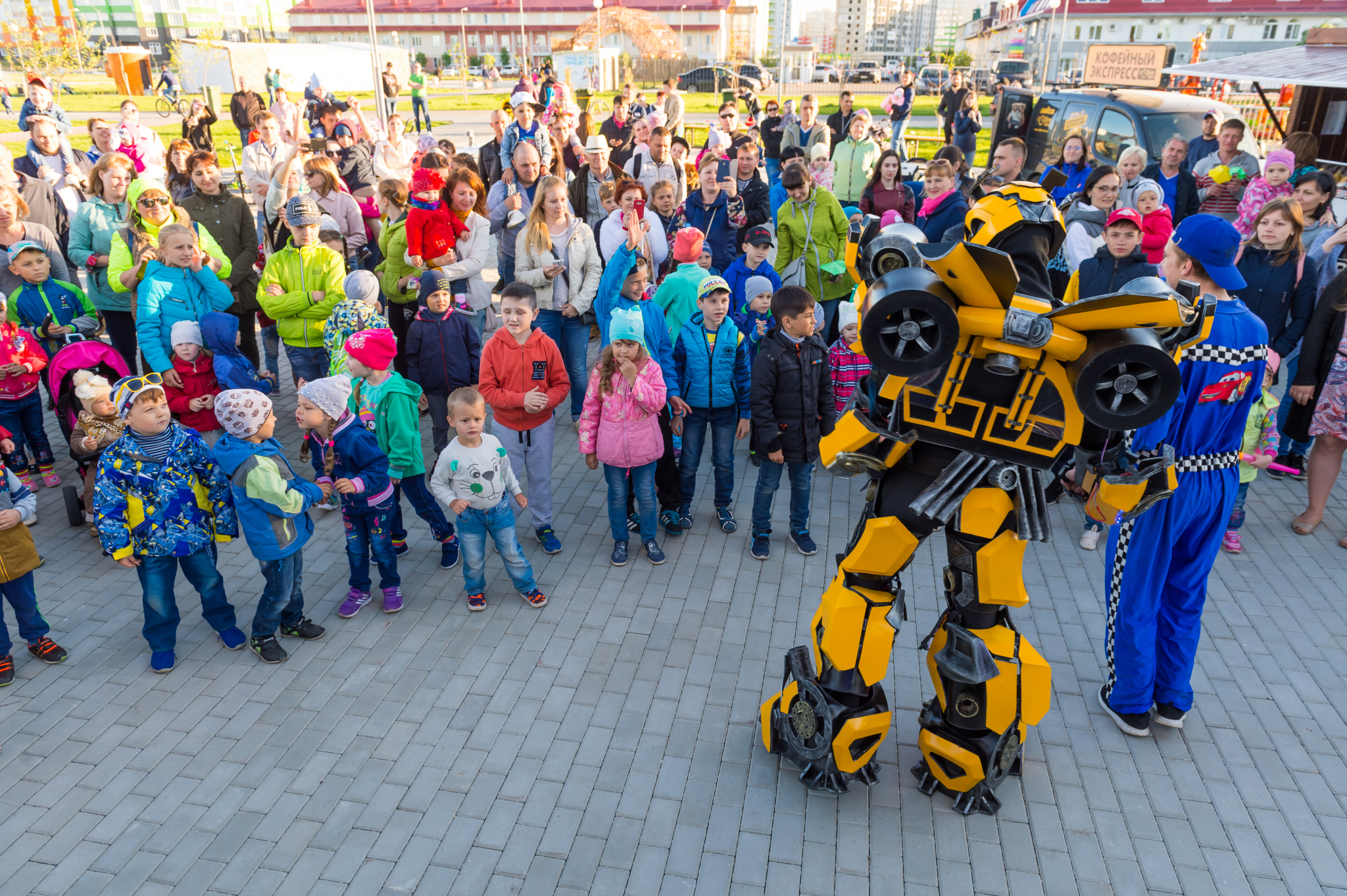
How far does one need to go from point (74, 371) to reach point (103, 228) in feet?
5.49

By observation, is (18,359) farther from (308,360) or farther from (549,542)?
(549,542)

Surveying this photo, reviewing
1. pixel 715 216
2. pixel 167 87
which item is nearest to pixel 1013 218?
pixel 715 216

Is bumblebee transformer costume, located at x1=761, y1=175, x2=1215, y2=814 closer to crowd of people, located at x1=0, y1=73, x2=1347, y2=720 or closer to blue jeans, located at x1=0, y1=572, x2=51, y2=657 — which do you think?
crowd of people, located at x1=0, y1=73, x2=1347, y2=720

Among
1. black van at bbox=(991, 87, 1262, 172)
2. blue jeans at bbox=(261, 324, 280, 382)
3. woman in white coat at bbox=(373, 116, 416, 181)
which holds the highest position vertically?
black van at bbox=(991, 87, 1262, 172)

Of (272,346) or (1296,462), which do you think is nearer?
(1296,462)

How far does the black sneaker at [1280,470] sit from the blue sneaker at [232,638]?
7.59 meters

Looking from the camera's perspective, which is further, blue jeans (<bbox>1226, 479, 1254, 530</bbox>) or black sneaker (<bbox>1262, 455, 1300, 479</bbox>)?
black sneaker (<bbox>1262, 455, 1300, 479</bbox>)

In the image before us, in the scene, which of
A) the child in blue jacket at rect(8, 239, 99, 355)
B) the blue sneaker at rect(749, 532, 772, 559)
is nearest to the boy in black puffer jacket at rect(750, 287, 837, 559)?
the blue sneaker at rect(749, 532, 772, 559)

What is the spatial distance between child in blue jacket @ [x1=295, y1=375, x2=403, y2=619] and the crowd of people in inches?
0.6

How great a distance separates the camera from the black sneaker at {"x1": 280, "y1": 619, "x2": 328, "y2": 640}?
4.80 m

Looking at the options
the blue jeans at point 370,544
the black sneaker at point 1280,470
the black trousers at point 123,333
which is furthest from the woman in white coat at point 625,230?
the black sneaker at point 1280,470

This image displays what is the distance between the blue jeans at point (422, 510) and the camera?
5359 mm

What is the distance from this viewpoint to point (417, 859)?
11.2 ft

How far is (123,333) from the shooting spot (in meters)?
7.31
